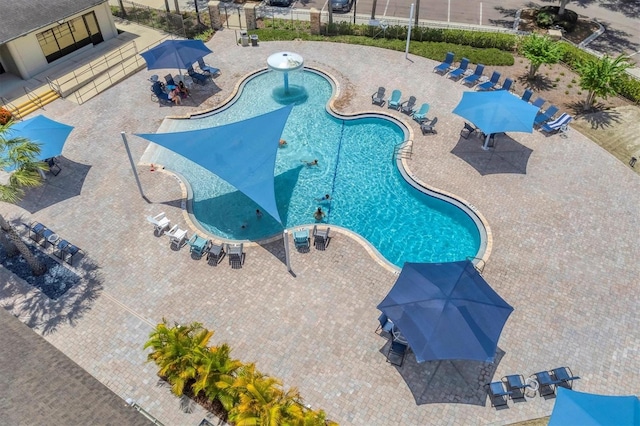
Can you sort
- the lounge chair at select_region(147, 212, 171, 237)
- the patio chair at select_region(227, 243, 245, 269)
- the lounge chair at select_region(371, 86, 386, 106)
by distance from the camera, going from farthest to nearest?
the lounge chair at select_region(371, 86, 386, 106)
the lounge chair at select_region(147, 212, 171, 237)
the patio chair at select_region(227, 243, 245, 269)

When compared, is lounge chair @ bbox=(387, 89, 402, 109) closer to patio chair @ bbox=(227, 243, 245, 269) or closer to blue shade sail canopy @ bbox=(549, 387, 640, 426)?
patio chair @ bbox=(227, 243, 245, 269)

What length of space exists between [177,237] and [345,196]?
26.9 ft

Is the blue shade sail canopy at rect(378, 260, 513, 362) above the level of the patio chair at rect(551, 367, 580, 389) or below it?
above

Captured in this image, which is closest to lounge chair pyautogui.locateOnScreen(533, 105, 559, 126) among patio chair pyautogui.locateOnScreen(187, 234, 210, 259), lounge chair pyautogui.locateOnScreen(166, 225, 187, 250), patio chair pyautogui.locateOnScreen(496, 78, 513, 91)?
patio chair pyautogui.locateOnScreen(496, 78, 513, 91)

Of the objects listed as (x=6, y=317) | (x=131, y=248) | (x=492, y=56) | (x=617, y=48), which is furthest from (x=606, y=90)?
(x=6, y=317)

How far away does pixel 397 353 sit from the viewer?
16328 millimetres

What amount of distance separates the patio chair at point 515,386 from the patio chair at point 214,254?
11.9 meters

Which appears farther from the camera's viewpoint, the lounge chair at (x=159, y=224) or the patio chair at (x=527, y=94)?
the patio chair at (x=527, y=94)

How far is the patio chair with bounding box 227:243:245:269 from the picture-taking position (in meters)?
19.4

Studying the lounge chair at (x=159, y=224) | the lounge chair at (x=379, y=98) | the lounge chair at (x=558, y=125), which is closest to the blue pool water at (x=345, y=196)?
the lounge chair at (x=379, y=98)

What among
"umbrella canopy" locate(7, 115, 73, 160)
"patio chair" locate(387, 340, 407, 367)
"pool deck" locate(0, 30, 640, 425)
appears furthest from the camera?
"umbrella canopy" locate(7, 115, 73, 160)

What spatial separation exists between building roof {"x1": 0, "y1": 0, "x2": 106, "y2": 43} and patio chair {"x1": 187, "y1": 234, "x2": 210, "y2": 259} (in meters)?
18.6

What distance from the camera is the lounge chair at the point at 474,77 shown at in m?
29.2

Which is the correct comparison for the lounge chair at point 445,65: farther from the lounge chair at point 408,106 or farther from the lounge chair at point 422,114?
the lounge chair at point 422,114
